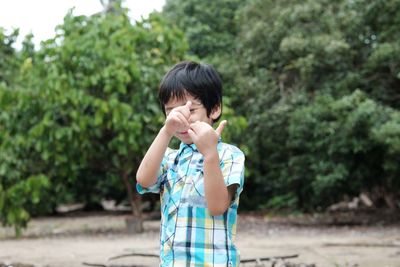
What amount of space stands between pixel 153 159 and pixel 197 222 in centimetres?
24

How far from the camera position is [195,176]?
2176mm

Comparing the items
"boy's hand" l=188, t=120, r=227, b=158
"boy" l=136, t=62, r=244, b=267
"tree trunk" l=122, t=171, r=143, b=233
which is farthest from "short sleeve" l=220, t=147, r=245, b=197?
"tree trunk" l=122, t=171, r=143, b=233

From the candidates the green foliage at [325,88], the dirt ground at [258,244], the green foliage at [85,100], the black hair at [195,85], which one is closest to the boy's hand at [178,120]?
the black hair at [195,85]

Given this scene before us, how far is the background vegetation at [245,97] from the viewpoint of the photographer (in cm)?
946

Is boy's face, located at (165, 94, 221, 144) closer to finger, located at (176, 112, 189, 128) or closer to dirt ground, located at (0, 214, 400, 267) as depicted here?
finger, located at (176, 112, 189, 128)

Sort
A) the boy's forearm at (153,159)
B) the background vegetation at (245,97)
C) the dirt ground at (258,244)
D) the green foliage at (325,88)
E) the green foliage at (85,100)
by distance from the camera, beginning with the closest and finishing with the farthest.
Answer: the boy's forearm at (153,159), the dirt ground at (258,244), the green foliage at (85,100), the background vegetation at (245,97), the green foliage at (325,88)

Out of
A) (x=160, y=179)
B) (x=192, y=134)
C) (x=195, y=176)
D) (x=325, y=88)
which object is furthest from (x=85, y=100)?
(x=192, y=134)

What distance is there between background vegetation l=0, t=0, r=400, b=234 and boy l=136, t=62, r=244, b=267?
22.7 ft

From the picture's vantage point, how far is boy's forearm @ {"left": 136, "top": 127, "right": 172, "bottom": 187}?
84.7 inches

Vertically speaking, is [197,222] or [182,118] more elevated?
[182,118]

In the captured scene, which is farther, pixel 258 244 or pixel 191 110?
pixel 258 244

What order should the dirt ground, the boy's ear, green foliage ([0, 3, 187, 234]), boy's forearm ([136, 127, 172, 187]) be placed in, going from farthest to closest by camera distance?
green foliage ([0, 3, 187, 234]) < the dirt ground < the boy's ear < boy's forearm ([136, 127, 172, 187])

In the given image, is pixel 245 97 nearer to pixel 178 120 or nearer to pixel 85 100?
pixel 85 100

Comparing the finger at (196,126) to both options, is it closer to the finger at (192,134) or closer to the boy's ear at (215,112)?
the finger at (192,134)
